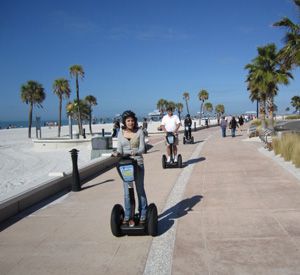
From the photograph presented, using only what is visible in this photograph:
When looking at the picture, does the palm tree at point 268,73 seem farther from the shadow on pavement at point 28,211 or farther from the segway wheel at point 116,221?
the segway wheel at point 116,221

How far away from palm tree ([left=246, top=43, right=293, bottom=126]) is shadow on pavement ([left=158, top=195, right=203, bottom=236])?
3148 cm

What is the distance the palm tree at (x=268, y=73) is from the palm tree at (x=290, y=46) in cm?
1547

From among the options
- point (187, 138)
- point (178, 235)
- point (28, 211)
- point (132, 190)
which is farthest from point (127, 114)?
point (187, 138)

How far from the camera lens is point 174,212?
6.54 meters

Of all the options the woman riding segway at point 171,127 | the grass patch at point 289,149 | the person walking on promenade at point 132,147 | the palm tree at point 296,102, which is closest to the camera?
the person walking on promenade at point 132,147

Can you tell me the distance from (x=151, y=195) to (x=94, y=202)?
1.18 metres

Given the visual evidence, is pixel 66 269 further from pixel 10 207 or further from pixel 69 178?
pixel 69 178

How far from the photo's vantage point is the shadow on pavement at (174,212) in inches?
227

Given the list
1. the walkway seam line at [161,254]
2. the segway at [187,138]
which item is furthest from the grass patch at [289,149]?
the segway at [187,138]

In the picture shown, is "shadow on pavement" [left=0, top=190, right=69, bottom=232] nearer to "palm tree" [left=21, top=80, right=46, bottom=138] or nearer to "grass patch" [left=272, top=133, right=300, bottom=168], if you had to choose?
"grass patch" [left=272, top=133, right=300, bottom=168]

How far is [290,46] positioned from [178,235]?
1796 centimetres

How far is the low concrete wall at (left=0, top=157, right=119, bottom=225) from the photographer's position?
668cm

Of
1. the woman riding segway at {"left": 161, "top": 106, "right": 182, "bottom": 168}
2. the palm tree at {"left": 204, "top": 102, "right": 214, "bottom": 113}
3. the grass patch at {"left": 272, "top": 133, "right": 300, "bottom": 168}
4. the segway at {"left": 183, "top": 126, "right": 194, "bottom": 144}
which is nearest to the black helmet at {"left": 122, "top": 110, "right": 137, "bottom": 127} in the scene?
the woman riding segway at {"left": 161, "top": 106, "right": 182, "bottom": 168}

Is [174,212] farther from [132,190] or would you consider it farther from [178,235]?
[132,190]
